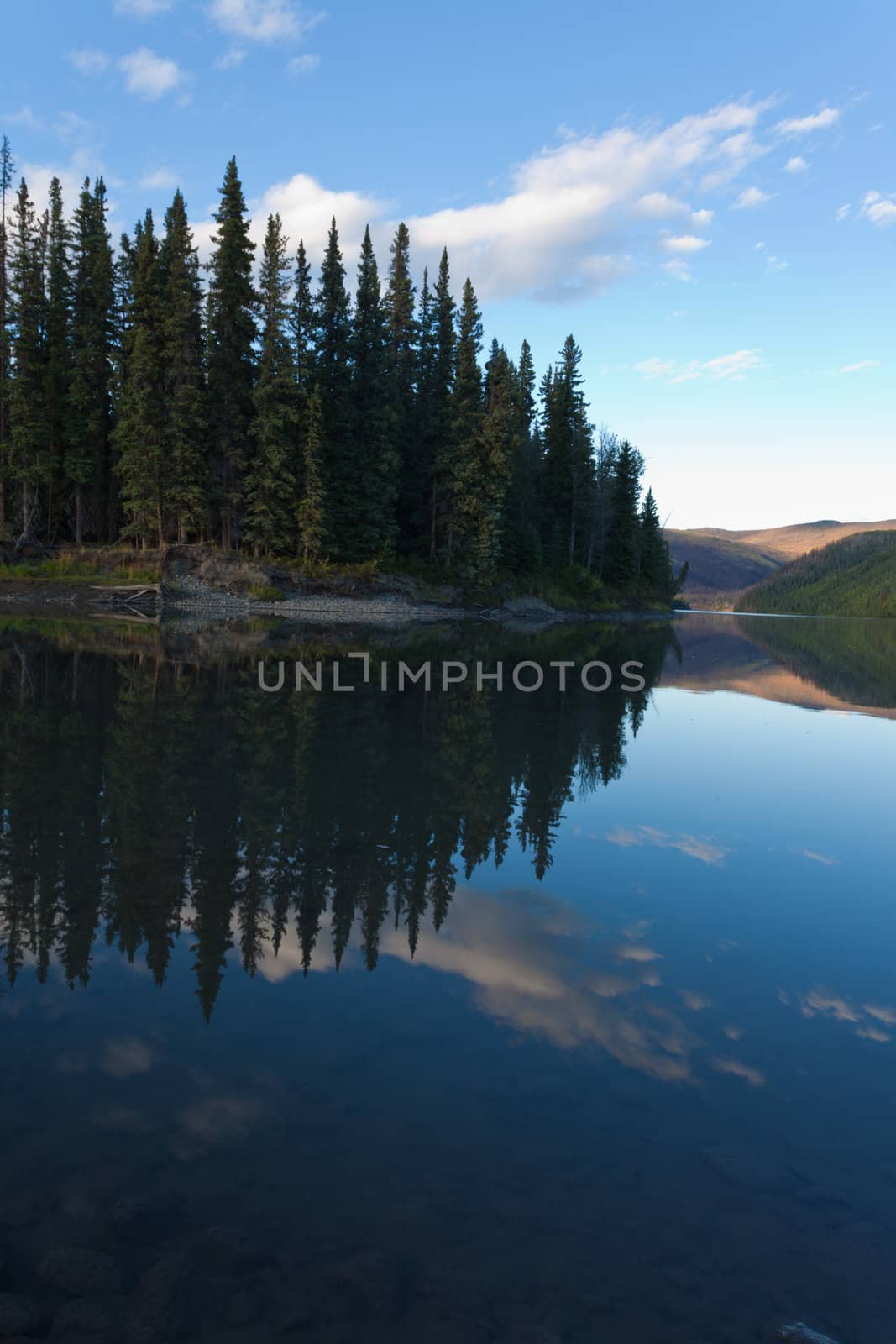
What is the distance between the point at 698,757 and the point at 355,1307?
12.7 m

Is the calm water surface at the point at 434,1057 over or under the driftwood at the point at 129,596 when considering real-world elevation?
under

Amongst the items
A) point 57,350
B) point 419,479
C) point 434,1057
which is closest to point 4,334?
point 57,350

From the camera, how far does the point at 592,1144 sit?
13.5ft

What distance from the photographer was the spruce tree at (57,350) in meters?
48.4

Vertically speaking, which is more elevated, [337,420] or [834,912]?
[337,420]

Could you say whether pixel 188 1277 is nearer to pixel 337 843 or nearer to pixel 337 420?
pixel 337 843

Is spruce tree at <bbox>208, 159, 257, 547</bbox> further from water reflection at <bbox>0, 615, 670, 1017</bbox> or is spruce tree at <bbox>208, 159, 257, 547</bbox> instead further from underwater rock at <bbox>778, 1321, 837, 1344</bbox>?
underwater rock at <bbox>778, 1321, 837, 1344</bbox>

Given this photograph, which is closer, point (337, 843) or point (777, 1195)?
point (777, 1195)

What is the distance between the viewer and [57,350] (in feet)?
162

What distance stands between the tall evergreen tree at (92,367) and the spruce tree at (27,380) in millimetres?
1805

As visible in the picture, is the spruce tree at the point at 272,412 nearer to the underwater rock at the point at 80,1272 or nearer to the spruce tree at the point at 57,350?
the spruce tree at the point at 57,350

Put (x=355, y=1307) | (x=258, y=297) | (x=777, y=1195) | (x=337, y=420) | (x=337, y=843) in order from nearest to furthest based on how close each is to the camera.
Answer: (x=355, y=1307), (x=777, y=1195), (x=337, y=843), (x=258, y=297), (x=337, y=420)

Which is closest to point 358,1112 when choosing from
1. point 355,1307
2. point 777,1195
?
point 355,1307

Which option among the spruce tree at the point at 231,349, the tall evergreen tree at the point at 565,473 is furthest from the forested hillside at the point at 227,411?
the tall evergreen tree at the point at 565,473
